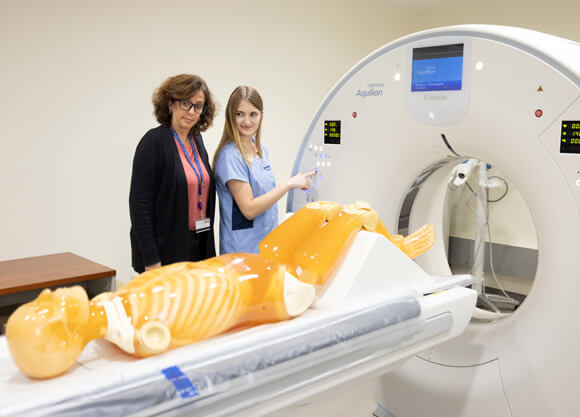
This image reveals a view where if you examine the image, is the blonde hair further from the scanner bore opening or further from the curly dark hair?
the scanner bore opening

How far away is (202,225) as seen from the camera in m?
1.95

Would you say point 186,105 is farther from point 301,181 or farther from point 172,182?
point 301,181

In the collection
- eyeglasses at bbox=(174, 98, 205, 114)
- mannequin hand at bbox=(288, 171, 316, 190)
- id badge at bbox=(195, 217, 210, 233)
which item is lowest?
id badge at bbox=(195, 217, 210, 233)

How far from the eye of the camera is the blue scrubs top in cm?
192

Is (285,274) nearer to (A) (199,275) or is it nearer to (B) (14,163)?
(A) (199,275)

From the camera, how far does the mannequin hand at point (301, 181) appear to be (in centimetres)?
180

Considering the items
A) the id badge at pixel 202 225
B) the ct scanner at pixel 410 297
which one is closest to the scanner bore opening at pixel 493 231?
the ct scanner at pixel 410 297

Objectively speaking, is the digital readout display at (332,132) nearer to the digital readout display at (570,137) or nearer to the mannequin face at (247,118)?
the mannequin face at (247,118)

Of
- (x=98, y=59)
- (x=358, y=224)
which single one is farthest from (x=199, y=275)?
(x=98, y=59)

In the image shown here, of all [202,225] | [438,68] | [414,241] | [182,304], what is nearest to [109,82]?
[202,225]

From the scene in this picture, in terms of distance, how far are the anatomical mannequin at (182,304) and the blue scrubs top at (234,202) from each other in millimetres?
739

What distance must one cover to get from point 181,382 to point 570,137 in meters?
1.02

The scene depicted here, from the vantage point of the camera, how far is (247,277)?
3.29 ft

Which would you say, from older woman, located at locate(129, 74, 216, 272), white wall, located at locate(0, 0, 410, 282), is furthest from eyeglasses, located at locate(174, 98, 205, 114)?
white wall, located at locate(0, 0, 410, 282)
